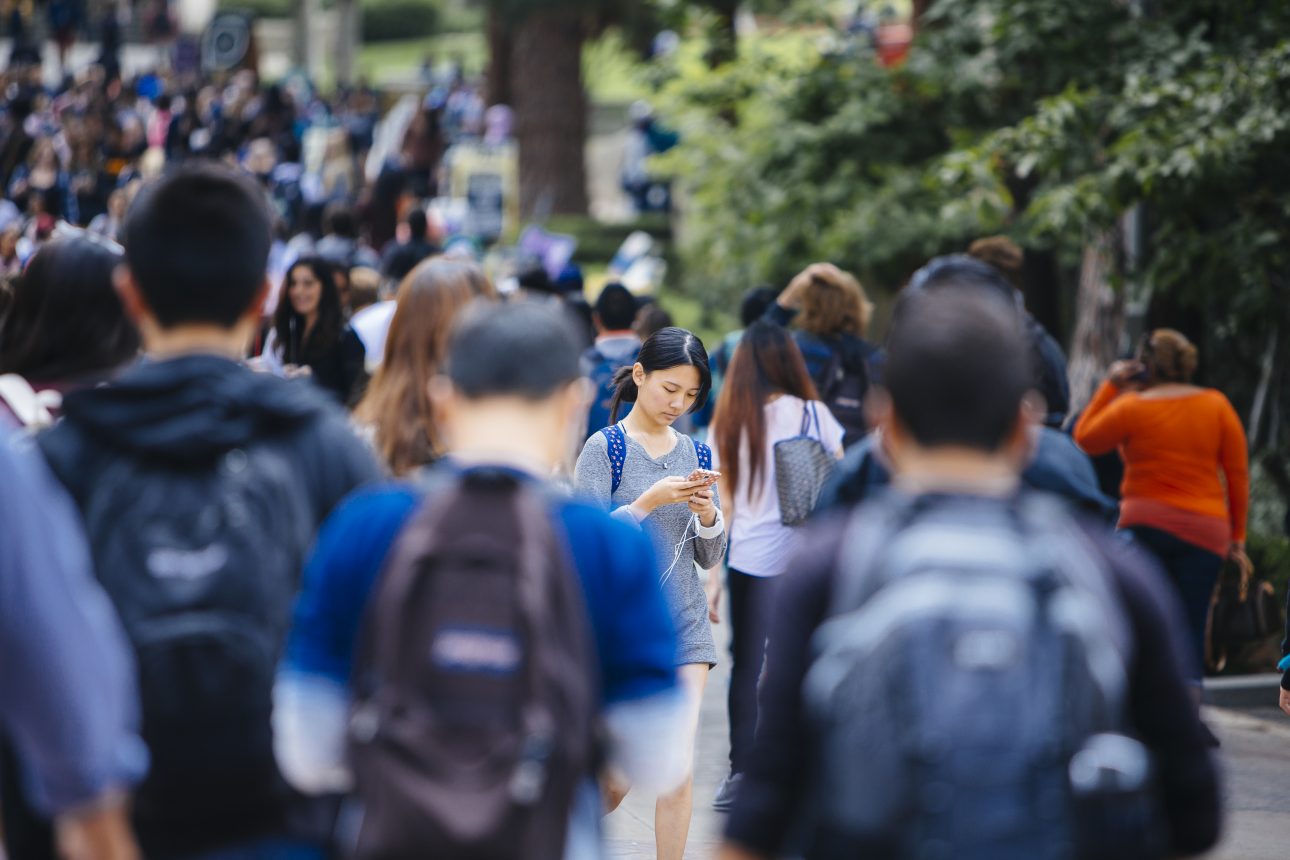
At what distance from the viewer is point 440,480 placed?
2865mm

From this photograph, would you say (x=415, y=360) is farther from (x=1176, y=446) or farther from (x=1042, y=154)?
(x=1042, y=154)

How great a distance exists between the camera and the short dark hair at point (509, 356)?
2.88 meters

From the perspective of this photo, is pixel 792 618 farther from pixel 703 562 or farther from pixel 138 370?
pixel 703 562

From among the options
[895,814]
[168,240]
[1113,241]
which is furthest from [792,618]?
[1113,241]

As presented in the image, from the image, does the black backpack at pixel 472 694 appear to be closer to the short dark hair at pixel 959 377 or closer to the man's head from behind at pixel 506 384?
the man's head from behind at pixel 506 384

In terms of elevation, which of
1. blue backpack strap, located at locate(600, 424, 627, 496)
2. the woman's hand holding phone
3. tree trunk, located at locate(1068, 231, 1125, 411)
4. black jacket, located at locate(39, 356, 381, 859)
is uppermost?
black jacket, located at locate(39, 356, 381, 859)

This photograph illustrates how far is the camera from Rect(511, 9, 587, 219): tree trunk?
83.1 feet

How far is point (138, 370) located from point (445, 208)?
22289 millimetres

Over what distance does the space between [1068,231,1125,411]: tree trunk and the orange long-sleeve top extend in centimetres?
480

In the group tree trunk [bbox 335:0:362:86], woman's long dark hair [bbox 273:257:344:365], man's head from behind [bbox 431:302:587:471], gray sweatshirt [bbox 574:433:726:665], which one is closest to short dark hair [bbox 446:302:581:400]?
man's head from behind [bbox 431:302:587:471]

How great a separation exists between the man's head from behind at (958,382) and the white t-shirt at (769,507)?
3.93m

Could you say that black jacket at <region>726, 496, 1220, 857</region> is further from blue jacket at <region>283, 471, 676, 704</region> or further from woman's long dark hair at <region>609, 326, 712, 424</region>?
A: woman's long dark hair at <region>609, 326, 712, 424</region>

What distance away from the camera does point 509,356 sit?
2877 millimetres

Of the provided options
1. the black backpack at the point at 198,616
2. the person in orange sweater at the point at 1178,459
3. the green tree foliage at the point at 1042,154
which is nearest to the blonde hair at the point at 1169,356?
the person in orange sweater at the point at 1178,459
